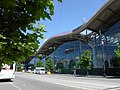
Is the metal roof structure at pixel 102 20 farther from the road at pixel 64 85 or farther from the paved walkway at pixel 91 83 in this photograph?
the road at pixel 64 85

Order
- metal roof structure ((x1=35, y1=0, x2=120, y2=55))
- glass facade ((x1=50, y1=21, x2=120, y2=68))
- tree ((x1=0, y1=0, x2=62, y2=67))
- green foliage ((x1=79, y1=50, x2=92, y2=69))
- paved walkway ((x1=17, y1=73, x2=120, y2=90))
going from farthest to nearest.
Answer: green foliage ((x1=79, y1=50, x2=92, y2=69)) < glass facade ((x1=50, y1=21, x2=120, y2=68)) < metal roof structure ((x1=35, y1=0, x2=120, y2=55)) < paved walkway ((x1=17, y1=73, x2=120, y2=90)) < tree ((x1=0, y1=0, x2=62, y2=67))

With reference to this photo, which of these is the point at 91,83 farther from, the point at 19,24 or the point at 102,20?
the point at 102,20

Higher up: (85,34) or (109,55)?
(85,34)

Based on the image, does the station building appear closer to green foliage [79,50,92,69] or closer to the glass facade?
the glass facade

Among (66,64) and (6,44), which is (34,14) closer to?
(6,44)

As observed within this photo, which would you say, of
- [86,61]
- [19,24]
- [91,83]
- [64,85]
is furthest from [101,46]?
[19,24]

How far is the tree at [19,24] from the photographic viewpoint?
4484mm

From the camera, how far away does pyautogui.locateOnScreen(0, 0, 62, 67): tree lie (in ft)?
14.7

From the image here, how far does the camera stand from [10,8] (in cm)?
440

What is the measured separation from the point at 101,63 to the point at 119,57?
1729 centimetres

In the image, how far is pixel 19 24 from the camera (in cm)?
464

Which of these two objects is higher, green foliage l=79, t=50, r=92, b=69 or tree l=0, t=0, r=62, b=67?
green foliage l=79, t=50, r=92, b=69

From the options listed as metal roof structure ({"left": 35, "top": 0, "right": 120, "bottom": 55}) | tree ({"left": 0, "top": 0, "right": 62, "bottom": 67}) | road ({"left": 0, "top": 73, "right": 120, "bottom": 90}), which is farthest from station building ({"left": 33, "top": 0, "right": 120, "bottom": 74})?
tree ({"left": 0, "top": 0, "right": 62, "bottom": 67})

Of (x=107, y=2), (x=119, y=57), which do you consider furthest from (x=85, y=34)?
(x=119, y=57)
